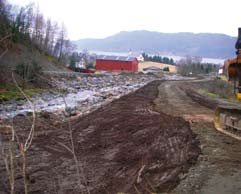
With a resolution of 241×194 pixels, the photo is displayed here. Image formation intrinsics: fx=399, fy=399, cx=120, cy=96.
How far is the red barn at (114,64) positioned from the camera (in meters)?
109

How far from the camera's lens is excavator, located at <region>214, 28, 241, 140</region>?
9.09m

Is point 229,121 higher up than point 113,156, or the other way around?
point 229,121

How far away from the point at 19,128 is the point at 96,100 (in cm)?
1499

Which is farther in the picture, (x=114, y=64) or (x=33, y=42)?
(x=114, y=64)

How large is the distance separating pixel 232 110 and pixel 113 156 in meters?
3.73

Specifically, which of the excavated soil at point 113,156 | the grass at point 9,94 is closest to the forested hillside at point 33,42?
the grass at point 9,94

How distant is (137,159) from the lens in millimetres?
11047

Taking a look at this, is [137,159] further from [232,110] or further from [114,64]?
[114,64]

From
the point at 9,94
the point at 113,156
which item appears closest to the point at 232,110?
the point at 113,156

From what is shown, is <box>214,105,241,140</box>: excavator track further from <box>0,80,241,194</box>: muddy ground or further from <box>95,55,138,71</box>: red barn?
<box>95,55,138,71</box>: red barn

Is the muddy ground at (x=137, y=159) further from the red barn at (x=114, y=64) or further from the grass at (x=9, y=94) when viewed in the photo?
A: the red barn at (x=114, y=64)

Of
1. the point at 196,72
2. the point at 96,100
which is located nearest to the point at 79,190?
the point at 96,100

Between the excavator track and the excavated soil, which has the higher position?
the excavator track

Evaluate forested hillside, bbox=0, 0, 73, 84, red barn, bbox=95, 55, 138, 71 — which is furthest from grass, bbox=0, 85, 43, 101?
red barn, bbox=95, 55, 138, 71
